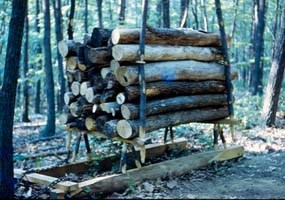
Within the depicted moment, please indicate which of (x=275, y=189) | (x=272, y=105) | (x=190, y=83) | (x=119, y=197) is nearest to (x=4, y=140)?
(x=119, y=197)

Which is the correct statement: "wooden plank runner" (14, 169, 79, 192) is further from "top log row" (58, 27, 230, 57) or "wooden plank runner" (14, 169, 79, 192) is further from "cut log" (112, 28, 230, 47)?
"cut log" (112, 28, 230, 47)

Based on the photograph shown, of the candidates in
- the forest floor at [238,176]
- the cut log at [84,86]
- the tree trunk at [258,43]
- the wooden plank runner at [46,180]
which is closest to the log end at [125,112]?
the cut log at [84,86]

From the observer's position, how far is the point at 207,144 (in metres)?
9.98

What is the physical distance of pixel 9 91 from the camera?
5.64 meters

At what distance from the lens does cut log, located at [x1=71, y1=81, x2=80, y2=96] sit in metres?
7.72

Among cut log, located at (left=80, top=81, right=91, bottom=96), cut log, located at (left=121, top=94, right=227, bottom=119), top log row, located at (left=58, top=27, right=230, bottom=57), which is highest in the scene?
A: top log row, located at (left=58, top=27, right=230, bottom=57)

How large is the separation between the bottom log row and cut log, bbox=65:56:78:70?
742mm

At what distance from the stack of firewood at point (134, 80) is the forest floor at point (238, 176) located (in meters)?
1.06

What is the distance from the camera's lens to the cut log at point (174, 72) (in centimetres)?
684

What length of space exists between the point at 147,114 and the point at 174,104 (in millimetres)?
750

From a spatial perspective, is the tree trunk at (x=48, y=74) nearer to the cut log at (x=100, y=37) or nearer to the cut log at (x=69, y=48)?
the cut log at (x=69, y=48)

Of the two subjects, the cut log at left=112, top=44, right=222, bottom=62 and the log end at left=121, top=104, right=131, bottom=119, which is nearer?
the log end at left=121, top=104, right=131, bottom=119

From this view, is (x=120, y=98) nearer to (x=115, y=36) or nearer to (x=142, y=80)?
(x=142, y=80)

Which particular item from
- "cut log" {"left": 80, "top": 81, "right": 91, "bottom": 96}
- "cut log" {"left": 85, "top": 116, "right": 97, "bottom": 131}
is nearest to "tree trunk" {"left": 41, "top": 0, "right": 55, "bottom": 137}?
"cut log" {"left": 80, "top": 81, "right": 91, "bottom": 96}
